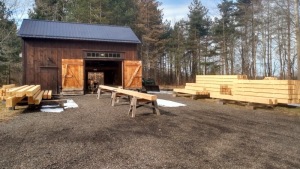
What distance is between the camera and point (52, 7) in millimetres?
33875

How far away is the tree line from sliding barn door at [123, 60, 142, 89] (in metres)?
12.3

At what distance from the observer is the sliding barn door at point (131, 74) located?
1967 centimetres

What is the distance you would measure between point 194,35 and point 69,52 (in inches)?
923

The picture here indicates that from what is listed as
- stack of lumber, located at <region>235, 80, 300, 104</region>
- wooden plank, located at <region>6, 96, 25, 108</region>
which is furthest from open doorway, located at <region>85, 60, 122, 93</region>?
wooden plank, located at <region>6, 96, 25, 108</region>

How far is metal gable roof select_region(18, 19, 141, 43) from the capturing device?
18111 millimetres

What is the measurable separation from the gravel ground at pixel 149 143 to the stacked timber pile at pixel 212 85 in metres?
5.80

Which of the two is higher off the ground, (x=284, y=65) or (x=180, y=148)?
(x=284, y=65)

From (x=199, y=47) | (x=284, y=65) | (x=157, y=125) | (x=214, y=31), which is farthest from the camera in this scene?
(x=199, y=47)

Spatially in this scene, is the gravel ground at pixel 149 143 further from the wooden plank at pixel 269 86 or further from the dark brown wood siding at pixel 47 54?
the dark brown wood siding at pixel 47 54

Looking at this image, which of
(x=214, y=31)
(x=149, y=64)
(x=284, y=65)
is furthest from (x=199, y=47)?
(x=284, y=65)

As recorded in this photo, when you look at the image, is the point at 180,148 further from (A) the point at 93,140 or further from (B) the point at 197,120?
(B) the point at 197,120

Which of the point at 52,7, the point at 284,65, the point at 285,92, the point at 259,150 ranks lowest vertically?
the point at 259,150

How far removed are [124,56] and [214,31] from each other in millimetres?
18016

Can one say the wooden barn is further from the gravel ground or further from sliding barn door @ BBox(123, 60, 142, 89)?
the gravel ground
